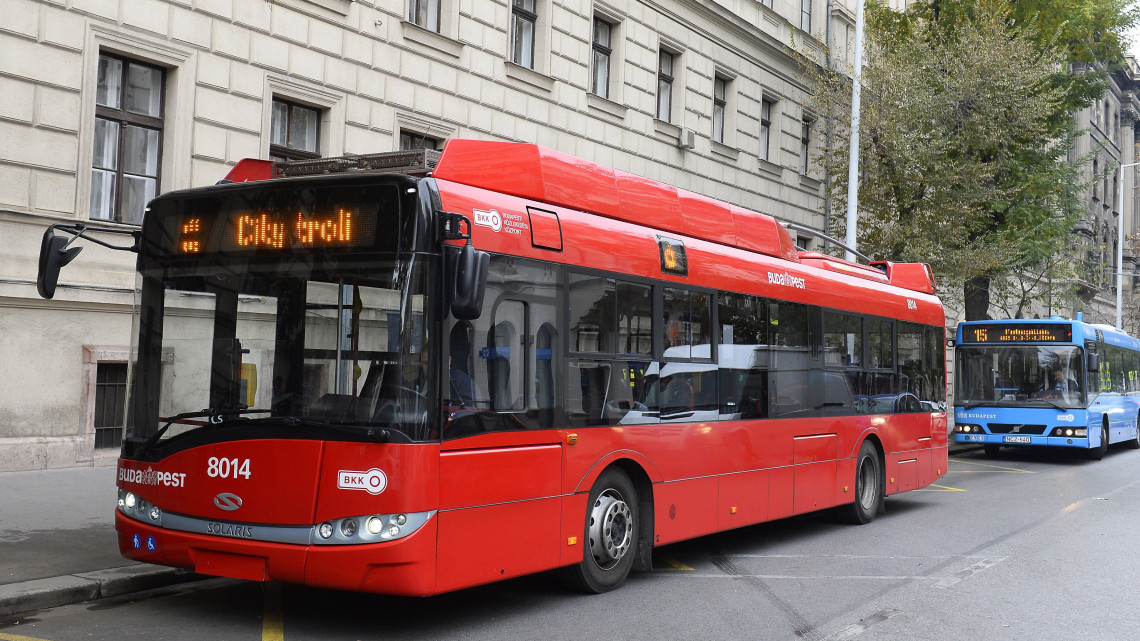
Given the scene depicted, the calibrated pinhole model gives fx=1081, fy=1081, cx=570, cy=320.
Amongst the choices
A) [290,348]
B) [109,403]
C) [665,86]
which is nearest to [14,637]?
[290,348]

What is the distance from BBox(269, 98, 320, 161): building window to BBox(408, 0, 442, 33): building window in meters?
2.58

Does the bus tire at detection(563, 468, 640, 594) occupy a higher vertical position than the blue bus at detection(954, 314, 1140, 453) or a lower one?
lower

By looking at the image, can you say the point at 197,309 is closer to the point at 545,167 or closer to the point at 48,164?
the point at 545,167

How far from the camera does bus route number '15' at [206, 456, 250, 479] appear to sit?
20.3 ft

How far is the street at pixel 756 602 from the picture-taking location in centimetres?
654

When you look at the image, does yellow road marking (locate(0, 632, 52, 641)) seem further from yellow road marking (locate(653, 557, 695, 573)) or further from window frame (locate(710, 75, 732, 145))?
window frame (locate(710, 75, 732, 145))

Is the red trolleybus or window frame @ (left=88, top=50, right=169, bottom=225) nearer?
the red trolleybus

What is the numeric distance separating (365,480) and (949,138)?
19891mm

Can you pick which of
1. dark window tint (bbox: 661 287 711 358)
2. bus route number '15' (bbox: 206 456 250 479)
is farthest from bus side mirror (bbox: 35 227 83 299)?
dark window tint (bbox: 661 287 711 358)

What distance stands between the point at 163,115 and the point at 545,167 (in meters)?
8.52

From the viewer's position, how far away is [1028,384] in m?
21.2

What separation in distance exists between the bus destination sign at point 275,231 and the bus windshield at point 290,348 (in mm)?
47

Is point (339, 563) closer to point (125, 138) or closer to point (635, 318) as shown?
point (635, 318)

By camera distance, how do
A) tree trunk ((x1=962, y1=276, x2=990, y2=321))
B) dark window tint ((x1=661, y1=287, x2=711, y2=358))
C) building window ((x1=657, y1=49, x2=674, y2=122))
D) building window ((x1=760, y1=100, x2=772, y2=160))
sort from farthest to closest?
tree trunk ((x1=962, y1=276, x2=990, y2=321)), building window ((x1=760, y1=100, x2=772, y2=160)), building window ((x1=657, y1=49, x2=674, y2=122)), dark window tint ((x1=661, y1=287, x2=711, y2=358))
